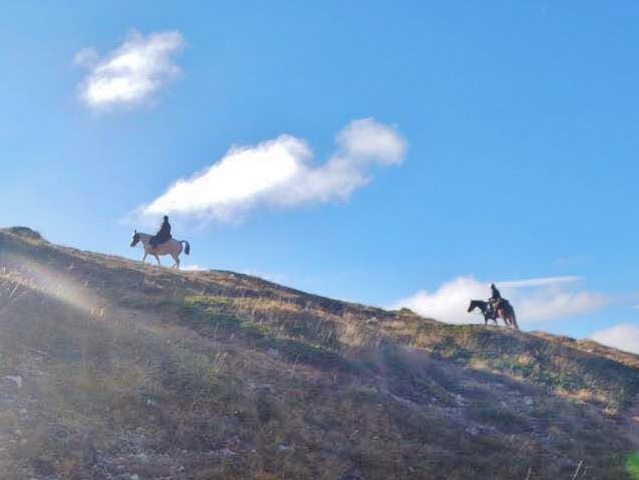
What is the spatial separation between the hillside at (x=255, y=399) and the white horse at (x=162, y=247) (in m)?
13.9

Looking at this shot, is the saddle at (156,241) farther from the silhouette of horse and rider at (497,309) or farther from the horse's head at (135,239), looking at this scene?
the silhouette of horse and rider at (497,309)

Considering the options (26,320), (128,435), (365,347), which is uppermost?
(365,347)

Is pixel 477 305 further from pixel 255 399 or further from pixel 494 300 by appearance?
pixel 255 399

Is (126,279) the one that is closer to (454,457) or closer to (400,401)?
(400,401)

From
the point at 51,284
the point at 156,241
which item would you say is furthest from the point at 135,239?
the point at 51,284

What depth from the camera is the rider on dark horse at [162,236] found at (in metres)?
36.7

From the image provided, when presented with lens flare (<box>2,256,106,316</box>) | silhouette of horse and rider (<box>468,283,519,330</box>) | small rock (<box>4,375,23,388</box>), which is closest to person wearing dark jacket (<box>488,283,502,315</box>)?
silhouette of horse and rider (<box>468,283,519,330</box>)

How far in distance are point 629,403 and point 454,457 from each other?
1103 cm

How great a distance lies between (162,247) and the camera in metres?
37.1

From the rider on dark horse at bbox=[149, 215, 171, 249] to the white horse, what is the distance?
0.19 m

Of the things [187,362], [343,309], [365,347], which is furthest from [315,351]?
[343,309]

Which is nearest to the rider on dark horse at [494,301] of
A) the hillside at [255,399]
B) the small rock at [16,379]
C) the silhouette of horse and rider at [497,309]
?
the silhouette of horse and rider at [497,309]

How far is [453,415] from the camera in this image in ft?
49.8

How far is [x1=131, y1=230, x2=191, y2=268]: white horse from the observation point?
121 feet
